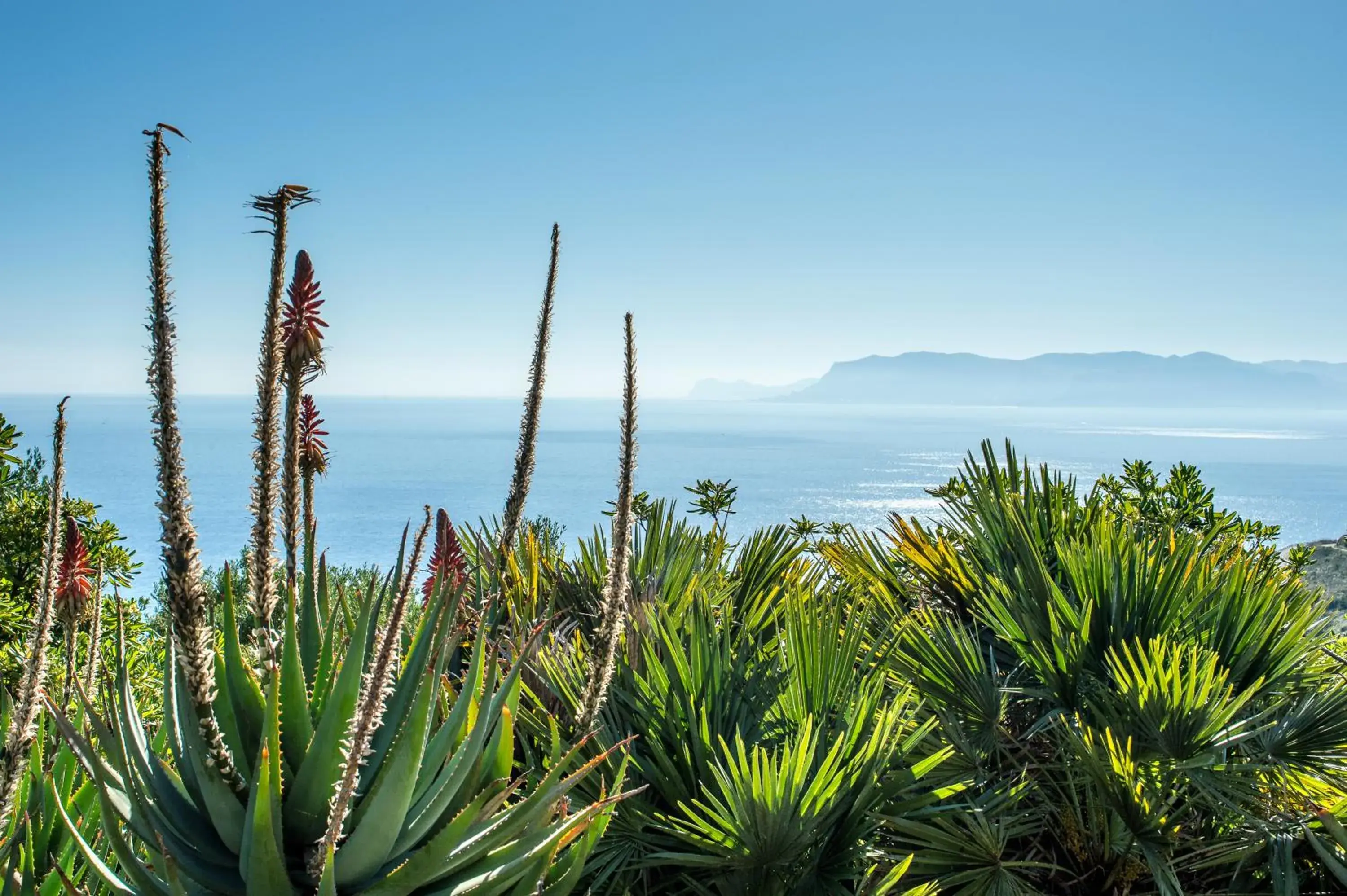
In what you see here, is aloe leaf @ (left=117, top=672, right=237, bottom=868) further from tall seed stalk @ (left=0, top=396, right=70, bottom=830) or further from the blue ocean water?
the blue ocean water

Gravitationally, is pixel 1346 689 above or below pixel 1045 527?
below

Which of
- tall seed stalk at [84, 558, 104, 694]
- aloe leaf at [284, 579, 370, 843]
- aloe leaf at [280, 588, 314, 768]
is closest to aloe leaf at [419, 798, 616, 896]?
aloe leaf at [284, 579, 370, 843]

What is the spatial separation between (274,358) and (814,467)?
119488 millimetres

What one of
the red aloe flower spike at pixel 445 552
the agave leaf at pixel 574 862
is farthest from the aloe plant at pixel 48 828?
the red aloe flower spike at pixel 445 552

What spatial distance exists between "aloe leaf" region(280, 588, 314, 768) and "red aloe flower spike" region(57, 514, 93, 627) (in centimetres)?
102

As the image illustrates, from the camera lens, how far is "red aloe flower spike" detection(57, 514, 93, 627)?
105 inches

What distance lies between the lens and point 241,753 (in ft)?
6.37

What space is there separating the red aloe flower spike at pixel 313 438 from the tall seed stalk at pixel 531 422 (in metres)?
1.67

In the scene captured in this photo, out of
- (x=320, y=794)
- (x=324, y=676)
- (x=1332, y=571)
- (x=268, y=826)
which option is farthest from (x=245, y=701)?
(x=1332, y=571)

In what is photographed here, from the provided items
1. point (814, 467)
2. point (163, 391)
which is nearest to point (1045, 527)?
point (163, 391)

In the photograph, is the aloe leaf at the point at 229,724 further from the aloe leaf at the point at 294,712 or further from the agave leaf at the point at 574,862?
the agave leaf at the point at 574,862

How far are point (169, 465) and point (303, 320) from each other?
2.70 feet

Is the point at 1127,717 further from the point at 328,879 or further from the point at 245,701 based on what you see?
the point at 245,701

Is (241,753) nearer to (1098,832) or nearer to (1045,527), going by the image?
(1098,832)
